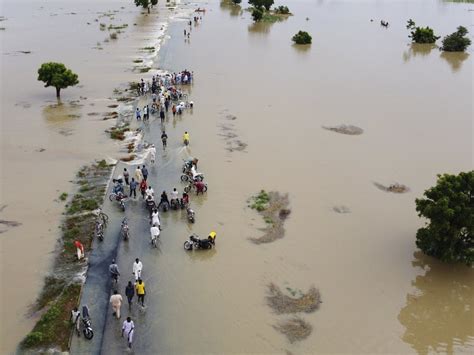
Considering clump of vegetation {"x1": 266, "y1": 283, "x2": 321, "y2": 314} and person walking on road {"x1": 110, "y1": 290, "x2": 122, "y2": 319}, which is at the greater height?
person walking on road {"x1": 110, "y1": 290, "x2": 122, "y2": 319}

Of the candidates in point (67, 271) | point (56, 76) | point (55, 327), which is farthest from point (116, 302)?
point (56, 76)

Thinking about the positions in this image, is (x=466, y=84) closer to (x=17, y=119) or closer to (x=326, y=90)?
(x=326, y=90)

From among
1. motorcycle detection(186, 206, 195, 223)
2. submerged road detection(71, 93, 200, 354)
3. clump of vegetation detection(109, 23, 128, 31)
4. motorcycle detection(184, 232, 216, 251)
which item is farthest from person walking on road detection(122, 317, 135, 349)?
clump of vegetation detection(109, 23, 128, 31)

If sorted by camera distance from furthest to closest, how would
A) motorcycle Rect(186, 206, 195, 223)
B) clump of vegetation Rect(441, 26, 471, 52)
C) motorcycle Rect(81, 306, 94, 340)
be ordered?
1. clump of vegetation Rect(441, 26, 471, 52)
2. motorcycle Rect(186, 206, 195, 223)
3. motorcycle Rect(81, 306, 94, 340)

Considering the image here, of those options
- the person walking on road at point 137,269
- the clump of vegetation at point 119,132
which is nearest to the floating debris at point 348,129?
the clump of vegetation at point 119,132

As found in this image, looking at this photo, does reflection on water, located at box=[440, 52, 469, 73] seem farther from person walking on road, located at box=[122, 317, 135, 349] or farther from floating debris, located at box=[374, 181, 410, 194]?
person walking on road, located at box=[122, 317, 135, 349]

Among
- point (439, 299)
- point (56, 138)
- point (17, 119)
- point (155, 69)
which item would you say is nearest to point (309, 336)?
point (439, 299)

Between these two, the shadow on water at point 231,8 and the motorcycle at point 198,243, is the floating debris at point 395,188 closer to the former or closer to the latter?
the motorcycle at point 198,243
